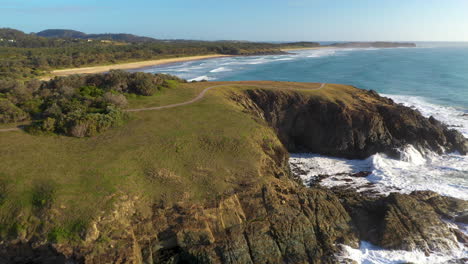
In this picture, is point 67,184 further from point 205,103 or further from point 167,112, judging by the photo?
point 205,103

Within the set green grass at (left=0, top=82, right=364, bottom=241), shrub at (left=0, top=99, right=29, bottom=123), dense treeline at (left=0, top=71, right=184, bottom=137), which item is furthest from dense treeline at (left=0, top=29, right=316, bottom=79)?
green grass at (left=0, top=82, right=364, bottom=241)

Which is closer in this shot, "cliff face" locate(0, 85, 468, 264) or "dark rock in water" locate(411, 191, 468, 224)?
"cliff face" locate(0, 85, 468, 264)

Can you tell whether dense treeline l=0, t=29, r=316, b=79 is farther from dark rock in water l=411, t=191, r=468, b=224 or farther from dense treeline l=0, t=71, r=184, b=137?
dark rock in water l=411, t=191, r=468, b=224

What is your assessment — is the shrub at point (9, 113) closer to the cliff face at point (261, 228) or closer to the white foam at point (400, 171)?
the cliff face at point (261, 228)

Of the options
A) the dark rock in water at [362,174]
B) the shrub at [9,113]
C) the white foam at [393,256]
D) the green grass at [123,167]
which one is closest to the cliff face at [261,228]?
the white foam at [393,256]

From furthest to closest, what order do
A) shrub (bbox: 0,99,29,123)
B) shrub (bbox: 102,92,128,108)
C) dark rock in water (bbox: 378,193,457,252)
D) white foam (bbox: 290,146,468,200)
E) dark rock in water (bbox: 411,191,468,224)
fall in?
shrub (bbox: 102,92,128,108)
white foam (bbox: 290,146,468,200)
shrub (bbox: 0,99,29,123)
dark rock in water (bbox: 411,191,468,224)
dark rock in water (bbox: 378,193,457,252)

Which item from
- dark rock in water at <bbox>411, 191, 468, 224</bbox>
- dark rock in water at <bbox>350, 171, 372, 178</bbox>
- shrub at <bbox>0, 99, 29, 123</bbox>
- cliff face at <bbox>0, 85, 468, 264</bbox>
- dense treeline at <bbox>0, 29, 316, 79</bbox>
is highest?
dense treeline at <bbox>0, 29, 316, 79</bbox>
